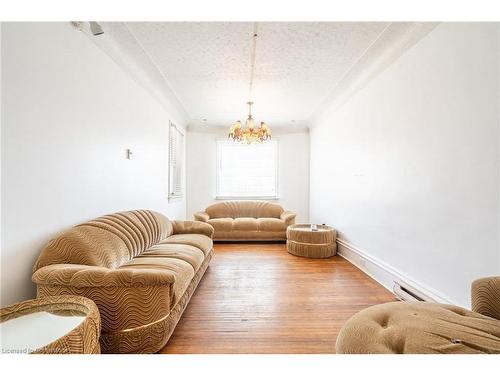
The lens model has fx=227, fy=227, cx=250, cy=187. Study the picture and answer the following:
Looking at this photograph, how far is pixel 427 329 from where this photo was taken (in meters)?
1.09

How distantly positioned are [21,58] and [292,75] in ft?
9.75

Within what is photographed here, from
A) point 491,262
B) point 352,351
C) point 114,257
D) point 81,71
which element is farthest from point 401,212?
point 81,71

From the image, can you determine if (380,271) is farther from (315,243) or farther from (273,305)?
(273,305)

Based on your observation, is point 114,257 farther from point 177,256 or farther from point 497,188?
point 497,188

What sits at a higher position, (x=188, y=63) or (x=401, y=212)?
(x=188, y=63)

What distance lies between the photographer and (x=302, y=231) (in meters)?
4.15

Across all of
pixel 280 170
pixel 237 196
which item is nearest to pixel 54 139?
pixel 237 196

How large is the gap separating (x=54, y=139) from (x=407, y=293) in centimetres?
368

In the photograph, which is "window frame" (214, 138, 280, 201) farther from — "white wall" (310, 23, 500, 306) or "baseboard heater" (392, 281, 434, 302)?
"baseboard heater" (392, 281, 434, 302)

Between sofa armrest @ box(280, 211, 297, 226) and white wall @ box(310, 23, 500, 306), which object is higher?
white wall @ box(310, 23, 500, 306)

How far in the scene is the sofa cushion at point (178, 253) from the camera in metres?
2.41

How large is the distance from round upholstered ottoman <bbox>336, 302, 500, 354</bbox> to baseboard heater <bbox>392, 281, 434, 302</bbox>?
1.08 metres

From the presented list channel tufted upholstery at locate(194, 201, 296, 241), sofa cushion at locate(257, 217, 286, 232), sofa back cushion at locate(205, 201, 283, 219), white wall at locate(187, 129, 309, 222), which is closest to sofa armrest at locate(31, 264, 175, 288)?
channel tufted upholstery at locate(194, 201, 296, 241)

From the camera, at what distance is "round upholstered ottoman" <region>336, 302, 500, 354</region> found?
1.00 metres
